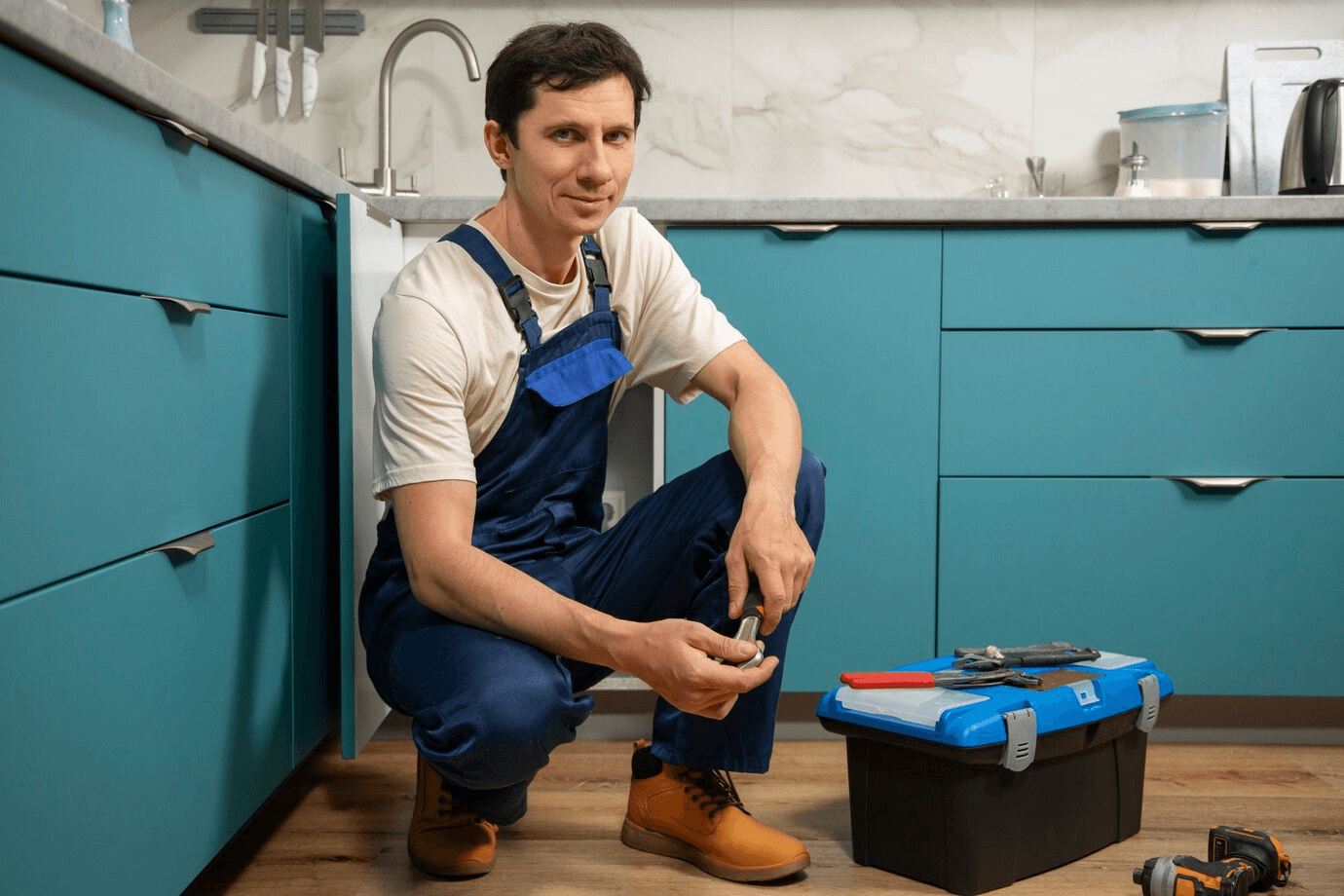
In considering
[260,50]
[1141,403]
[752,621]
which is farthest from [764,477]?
[260,50]

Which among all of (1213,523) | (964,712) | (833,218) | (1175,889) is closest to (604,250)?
(833,218)

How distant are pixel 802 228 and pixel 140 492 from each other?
1.26 metres

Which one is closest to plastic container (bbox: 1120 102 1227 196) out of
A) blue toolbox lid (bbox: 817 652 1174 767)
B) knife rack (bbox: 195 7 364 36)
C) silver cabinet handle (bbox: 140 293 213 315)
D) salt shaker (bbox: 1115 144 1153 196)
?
salt shaker (bbox: 1115 144 1153 196)

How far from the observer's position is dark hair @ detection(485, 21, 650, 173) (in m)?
1.43

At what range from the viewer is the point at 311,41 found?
2.56 m

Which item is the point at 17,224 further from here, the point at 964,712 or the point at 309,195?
the point at 964,712

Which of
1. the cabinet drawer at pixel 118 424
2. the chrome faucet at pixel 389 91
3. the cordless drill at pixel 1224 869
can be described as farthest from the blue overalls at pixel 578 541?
the chrome faucet at pixel 389 91

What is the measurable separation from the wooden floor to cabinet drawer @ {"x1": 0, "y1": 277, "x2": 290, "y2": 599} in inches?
19.7

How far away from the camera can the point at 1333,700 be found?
218cm

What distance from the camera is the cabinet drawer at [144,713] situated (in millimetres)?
929

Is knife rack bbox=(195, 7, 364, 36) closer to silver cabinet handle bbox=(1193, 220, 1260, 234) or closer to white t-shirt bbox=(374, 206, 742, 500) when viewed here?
white t-shirt bbox=(374, 206, 742, 500)

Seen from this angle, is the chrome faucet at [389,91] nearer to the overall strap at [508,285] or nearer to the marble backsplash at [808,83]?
the marble backsplash at [808,83]

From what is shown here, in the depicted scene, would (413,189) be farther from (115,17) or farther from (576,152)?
(576,152)

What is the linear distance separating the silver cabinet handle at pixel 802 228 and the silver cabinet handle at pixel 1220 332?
618mm
